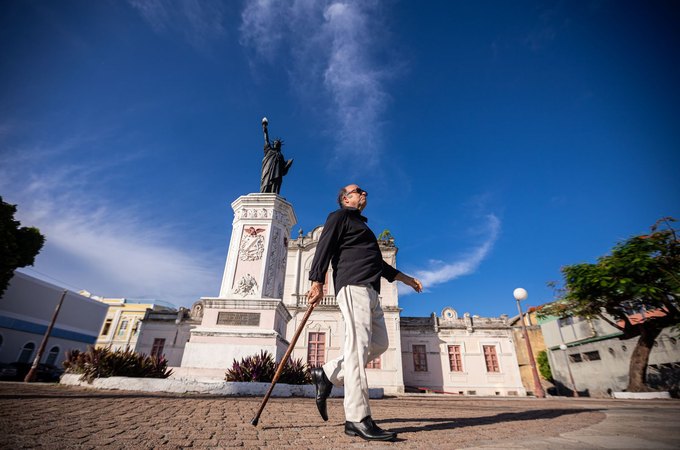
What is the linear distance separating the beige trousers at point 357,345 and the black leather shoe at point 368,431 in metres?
0.04

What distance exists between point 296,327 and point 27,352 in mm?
24732

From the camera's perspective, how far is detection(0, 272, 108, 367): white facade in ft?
76.6

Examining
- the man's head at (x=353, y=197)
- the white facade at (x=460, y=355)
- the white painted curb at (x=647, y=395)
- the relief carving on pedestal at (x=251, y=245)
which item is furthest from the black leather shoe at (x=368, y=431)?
the white facade at (x=460, y=355)

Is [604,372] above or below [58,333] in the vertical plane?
below

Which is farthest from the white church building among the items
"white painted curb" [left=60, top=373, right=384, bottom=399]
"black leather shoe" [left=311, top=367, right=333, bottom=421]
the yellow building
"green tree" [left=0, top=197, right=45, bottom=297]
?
the yellow building

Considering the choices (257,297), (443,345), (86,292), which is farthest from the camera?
(86,292)

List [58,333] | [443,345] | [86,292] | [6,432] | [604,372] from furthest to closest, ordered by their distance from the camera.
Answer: [86,292], [58,333], [443,345], [604,372], [6,432]

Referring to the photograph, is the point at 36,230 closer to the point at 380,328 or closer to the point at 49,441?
the point at 49,441

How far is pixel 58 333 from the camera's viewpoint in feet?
89.7

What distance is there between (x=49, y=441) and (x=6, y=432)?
0.44m

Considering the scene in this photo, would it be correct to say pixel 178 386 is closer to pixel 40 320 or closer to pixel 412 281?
pixel 412 281

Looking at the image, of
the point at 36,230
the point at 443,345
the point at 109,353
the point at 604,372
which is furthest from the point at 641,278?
the point at 36,230

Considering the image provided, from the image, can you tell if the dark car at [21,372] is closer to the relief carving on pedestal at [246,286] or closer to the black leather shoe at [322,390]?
the relief carving on pedestal at [246,286]

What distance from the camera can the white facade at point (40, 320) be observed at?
23344 millimetres
